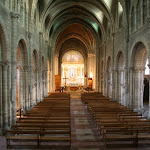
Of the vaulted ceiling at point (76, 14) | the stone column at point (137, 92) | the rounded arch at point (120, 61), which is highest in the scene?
the vaulted ceiling at point (76, 14)

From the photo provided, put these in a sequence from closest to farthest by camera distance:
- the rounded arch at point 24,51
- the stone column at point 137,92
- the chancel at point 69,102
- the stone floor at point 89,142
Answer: the stone floor at point 89,142 < the chancel at point 69,102 < the rounded arch at point 24,51 < the stone column at point 137,92

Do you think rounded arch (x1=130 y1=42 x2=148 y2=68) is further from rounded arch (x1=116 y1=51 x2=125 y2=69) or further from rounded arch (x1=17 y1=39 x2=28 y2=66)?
rounded arch (x1=17 y1=39 x2=28 y2=66)

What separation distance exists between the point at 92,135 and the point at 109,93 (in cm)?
1573

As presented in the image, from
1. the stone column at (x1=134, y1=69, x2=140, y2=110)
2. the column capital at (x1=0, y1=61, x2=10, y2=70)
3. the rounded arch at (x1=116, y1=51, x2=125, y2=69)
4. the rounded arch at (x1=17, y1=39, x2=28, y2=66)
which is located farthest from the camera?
the rounded arch at (x1=116, y1=51, x2=125, y2=69)

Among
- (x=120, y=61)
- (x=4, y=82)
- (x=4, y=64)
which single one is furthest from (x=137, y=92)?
(x=4, y=64)

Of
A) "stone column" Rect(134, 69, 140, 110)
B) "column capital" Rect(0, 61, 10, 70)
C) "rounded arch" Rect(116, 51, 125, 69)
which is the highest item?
"rounded arch" Rect(116, 51, 125, 69)

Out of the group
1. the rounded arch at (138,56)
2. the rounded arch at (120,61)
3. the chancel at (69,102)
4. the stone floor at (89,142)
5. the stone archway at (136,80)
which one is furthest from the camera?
the rounded arch at (120,61)

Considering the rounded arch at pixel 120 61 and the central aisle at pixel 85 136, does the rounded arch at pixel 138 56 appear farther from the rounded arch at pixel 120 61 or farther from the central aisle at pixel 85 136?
the central aisle at pixel 85 136

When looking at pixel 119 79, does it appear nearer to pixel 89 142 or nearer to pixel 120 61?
pixel 120 61

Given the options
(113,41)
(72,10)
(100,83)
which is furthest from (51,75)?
(113,41)

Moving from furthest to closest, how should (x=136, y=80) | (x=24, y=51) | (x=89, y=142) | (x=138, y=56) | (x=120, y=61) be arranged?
(x=120, y=61) < (x=136, y=80) < (x=138, y=56) < (x=24, y=51) < (x=89, y=142)

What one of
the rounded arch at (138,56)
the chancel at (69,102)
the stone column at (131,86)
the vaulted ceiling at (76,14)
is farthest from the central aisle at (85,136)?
the vaulted ceiling at (76,14)

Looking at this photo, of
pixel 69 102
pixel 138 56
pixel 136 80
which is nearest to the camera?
pixel 138 56

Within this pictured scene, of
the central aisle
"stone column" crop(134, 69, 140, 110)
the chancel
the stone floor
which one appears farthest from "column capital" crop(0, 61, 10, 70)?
"stone column" crop(134, 69, 140, 110)
